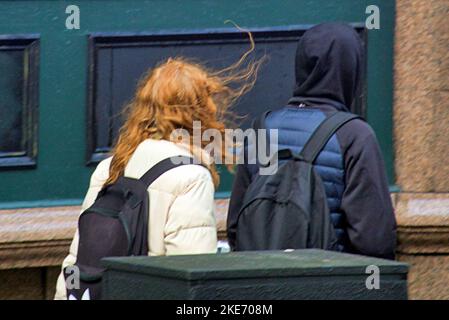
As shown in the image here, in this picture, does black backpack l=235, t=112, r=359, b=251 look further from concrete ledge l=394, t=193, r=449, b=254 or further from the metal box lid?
concrete ledge l=394, t=193, r=449, b=254

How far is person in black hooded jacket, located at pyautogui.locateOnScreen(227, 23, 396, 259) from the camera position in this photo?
4359 millimetres

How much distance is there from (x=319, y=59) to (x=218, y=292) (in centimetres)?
163

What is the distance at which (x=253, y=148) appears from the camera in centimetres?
461

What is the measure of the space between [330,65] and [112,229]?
1067 mm

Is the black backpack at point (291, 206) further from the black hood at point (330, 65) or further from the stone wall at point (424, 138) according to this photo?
the stone wall at point (424, 138)

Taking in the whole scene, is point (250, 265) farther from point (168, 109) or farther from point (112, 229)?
point (168, 109)

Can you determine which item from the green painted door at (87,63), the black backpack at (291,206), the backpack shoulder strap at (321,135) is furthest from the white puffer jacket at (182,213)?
the green painted door at (87,63)

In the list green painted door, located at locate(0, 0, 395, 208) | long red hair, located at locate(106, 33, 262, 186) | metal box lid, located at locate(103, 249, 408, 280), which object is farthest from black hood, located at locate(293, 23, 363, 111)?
green painted door, located at locate(0, 0, 395, 208)

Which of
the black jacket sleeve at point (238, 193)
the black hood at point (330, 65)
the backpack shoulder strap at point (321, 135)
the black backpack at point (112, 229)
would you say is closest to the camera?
the black backpack at point (112, 229)

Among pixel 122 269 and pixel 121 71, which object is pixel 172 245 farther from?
pixel 121 71

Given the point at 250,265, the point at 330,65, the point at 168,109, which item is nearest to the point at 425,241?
the point at 330,65

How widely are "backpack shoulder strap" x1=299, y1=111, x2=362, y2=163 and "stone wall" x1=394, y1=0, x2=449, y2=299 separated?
207 cm

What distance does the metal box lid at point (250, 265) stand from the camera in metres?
3.18

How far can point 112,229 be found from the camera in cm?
412
